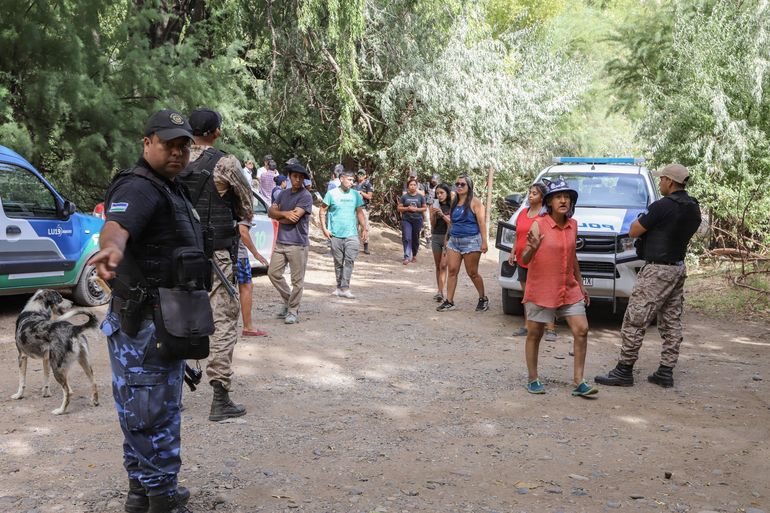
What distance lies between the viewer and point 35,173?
9.07m

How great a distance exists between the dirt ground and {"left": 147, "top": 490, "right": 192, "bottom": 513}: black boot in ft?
0.81

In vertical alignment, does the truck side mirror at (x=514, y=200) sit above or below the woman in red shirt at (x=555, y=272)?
above

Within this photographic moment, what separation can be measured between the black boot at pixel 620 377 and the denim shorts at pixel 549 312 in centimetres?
84

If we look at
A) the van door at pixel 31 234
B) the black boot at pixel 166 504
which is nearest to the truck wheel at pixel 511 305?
the van door at pixel 31 234

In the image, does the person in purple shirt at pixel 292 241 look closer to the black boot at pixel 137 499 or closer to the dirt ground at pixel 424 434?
the dirt ground at pixel 424 434

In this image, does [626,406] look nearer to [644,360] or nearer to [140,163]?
[644,360]

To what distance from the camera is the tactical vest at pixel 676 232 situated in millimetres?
6574

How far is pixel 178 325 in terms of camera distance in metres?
3.52

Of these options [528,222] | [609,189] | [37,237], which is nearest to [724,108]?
[609,189]

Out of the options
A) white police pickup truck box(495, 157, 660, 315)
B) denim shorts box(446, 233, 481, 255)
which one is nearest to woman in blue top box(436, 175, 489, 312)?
denim shorts box(446, 233, 481, 255)

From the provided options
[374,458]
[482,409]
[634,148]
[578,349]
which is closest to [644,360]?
[578,349]

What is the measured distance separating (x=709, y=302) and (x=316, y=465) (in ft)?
26.9

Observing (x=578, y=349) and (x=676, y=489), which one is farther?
(x=578, y=349)

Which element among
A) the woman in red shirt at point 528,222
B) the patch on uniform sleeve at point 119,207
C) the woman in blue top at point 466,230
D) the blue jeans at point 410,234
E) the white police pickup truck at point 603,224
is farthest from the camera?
the blue jeans at point 410,234
